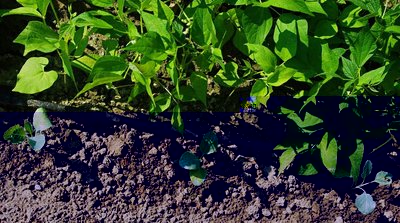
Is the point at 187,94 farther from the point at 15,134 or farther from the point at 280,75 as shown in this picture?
the point at 15,134

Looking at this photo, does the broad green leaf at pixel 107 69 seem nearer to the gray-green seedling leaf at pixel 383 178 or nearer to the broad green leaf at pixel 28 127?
the broad green leaf at pixel 28 127

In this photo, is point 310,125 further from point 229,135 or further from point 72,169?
point 72,169

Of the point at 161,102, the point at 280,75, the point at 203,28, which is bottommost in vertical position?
the point at 161,102

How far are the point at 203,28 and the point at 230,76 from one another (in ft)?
0.75

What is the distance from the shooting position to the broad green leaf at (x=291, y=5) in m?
1.58

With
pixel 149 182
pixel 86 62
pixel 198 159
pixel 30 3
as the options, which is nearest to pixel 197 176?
pixel 198 159

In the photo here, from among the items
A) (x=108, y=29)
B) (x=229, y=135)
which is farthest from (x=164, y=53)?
(x=229, y=135)

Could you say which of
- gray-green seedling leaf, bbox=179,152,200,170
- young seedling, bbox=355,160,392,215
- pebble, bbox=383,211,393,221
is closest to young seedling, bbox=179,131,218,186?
gray-green seedling leaf, bbox=179,152,200,170

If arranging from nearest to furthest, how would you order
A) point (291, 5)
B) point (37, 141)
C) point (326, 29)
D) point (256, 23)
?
point (291, 5)
point (256, 23)
point (326, 29)
point (37, 141)

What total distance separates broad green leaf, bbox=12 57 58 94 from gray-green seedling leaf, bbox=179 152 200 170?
45 centimetres

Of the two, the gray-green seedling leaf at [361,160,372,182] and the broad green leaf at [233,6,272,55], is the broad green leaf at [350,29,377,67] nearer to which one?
the broad green leaf at [233,6,272,55]

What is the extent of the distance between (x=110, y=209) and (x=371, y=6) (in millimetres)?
966

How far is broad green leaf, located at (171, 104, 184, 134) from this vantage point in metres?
1.84

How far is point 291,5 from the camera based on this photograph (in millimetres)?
1579
